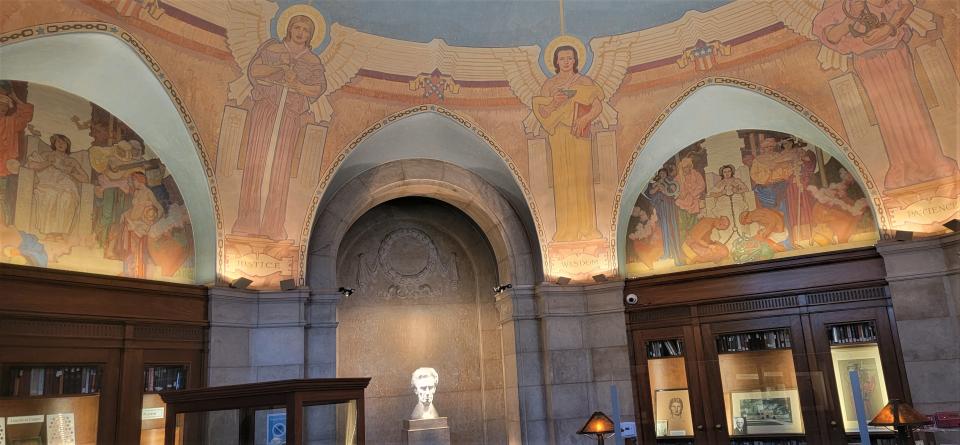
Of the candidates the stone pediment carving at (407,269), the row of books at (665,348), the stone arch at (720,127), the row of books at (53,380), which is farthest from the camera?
the stone pediment carving at (407,269)

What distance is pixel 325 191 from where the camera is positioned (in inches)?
429

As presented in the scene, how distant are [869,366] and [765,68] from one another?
4.44 meters

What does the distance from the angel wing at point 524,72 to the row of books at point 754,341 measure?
177 inches

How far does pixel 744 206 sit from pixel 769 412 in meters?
5.08

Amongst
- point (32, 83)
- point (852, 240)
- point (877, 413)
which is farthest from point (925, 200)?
point (32, 83)

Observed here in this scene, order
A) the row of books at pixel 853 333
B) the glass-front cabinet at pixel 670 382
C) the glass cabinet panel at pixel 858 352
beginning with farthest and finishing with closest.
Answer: the glass-front cabinet at pixel 670 382 < the row of books at pixel 853 333 < the glass cabinet panel at pixel 858 352

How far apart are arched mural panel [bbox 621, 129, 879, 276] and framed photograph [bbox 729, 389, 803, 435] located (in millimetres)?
3657

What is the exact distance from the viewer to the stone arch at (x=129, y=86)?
8.05 metres

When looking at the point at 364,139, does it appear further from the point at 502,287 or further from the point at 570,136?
the point at 502,287

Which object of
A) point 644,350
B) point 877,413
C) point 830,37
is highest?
point 830,37

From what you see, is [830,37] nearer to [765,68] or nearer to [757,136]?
[765,68]

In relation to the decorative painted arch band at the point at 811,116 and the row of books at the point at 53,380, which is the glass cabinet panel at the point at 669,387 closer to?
the decorative painted arch band at the point at 811,116

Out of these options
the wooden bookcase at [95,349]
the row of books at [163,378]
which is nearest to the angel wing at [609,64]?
the wooden bookcase at [95,349]

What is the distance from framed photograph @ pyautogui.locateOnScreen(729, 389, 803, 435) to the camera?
667cm
